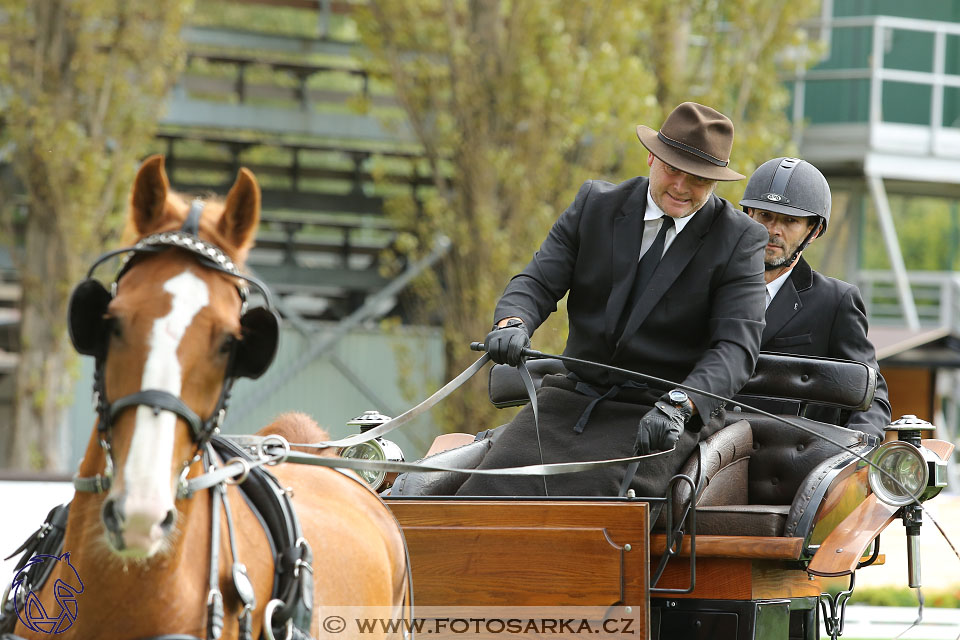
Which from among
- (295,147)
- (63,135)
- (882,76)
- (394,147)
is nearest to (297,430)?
(63,135)

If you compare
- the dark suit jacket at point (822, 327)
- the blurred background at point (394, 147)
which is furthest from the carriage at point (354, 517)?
the blurred background at point (394, 147)

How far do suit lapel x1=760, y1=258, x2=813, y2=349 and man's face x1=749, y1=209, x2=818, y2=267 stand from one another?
10cm

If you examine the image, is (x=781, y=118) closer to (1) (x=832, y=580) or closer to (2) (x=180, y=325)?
(1) (x=832, y=580)

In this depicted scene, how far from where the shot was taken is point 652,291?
155 inches

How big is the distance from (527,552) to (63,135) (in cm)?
861

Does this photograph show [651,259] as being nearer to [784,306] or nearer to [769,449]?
[769,449]

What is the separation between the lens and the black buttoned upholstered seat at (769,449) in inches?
152

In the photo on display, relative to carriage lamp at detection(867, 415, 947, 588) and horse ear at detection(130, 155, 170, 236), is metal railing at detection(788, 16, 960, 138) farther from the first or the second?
horse ear at detection(130, 155, 170, 236)

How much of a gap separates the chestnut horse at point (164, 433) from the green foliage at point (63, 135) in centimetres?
904

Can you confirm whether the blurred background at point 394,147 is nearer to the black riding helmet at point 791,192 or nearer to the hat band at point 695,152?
the black riding helmet at point 791,192

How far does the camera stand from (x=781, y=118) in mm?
13711

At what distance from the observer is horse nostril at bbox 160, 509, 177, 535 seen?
2049 millimetres

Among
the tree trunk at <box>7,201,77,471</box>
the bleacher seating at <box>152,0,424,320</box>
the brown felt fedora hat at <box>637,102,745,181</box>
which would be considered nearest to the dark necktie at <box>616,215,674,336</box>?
the brown felt fedora hat at <box>637,102,745,181</box>

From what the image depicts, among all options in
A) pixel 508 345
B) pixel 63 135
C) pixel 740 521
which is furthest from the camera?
pixel 63 135
